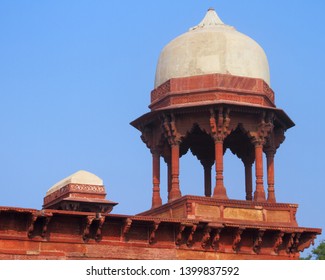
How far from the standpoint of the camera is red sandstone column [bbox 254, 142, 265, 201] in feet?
74.4

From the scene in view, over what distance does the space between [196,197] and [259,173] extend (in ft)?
7.50

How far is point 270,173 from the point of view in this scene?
2372 cm

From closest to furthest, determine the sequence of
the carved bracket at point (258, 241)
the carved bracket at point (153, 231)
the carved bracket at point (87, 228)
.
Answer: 1. the carved bracket at point (87, 228)
2. the carved bracket at point (153, 231)
3. the carved bracket at point (258, 241)

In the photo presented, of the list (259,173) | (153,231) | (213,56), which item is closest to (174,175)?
(259,173)

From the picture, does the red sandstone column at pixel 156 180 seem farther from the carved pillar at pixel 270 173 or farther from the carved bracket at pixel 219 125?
the carved pillar at pixel 270 173

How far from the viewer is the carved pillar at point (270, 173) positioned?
23122 millimetres

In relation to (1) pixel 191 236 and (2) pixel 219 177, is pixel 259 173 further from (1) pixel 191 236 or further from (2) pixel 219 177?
(1) pixel 191 236

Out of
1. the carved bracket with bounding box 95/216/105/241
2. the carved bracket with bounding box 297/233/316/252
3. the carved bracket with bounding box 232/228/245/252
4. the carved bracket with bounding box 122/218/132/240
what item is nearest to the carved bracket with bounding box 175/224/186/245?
the carved bracket with bounding box 122/218/132/240

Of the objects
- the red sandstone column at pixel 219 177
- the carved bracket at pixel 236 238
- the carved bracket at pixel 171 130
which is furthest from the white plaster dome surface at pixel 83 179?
the carved bracket at pixel 236 238

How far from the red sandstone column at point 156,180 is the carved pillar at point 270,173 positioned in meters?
2.89

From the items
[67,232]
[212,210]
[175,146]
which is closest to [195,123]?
[175,146]

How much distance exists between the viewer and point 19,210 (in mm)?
18625

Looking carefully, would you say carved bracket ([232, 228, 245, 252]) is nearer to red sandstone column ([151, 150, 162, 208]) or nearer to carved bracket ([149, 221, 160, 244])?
carved bracket ([149, 221, 160, 244])
